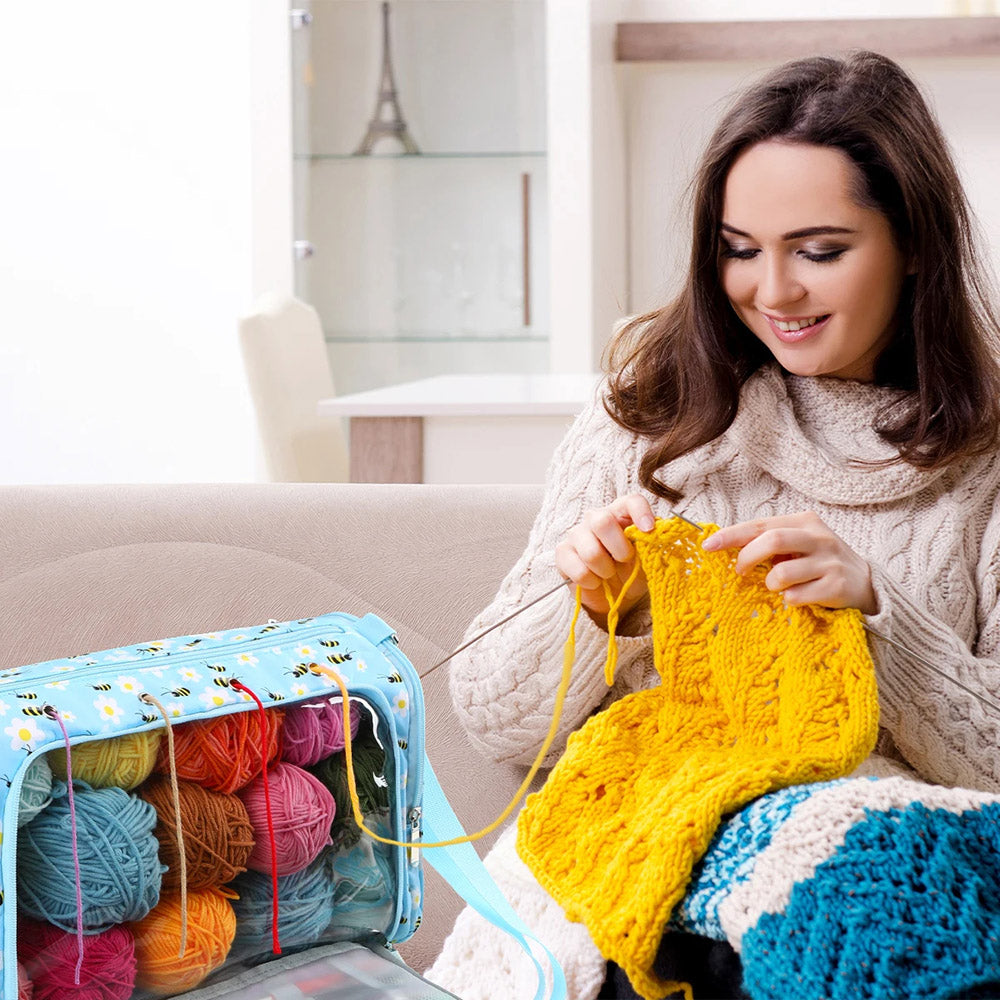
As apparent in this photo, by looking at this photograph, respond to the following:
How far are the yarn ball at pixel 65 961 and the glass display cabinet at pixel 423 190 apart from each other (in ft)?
7.89

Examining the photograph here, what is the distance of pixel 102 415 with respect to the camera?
367 cm

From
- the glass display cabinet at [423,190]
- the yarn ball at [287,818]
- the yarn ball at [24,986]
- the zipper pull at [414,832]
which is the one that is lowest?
the yarn ball at [24,986]

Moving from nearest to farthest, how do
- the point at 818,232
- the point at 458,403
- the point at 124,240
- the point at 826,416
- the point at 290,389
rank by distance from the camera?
the point at 818,232
the point at 826,416
the point at 458,403
the point at 290,389
the point at 124,240

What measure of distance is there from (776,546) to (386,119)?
8.17 ft

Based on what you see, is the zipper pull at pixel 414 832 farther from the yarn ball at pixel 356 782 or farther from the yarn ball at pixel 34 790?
the yarn ball at pixel 34 790

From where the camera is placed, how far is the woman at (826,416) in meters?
1.07

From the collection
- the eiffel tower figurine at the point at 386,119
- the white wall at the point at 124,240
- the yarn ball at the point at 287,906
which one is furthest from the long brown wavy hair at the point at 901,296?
the white wall at the point at 124,240

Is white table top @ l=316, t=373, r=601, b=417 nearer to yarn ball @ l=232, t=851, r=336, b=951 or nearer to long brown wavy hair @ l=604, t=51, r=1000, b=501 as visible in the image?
long brown wavy hair @ l=604, t=51, r=1000, b=501

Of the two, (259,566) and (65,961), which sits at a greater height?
(259,566)

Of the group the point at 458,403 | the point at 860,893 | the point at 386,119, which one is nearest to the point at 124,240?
the point at 386,119

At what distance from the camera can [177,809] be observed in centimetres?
81

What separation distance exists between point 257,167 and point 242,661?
2293 mm

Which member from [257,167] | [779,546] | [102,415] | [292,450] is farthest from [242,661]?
[102,415]

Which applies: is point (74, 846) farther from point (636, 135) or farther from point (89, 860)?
point (636, 135)
